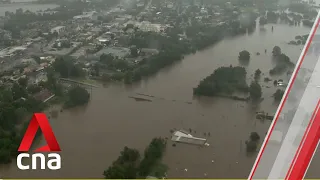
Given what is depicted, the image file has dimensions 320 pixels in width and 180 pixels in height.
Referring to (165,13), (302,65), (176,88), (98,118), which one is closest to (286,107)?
(302,65)

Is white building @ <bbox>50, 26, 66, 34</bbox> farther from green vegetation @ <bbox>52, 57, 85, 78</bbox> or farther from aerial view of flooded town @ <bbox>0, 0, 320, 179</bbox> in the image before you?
green vegetation @ <bbox>52, 57, 85, 78</bbox>

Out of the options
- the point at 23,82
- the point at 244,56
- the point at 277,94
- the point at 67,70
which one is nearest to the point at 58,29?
the point at 67,70

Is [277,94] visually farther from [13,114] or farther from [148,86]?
[13,114]

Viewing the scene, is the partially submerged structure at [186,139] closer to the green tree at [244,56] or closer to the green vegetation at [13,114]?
the green vegetation at [13,114]

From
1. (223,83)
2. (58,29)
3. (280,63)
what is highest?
(280,63)

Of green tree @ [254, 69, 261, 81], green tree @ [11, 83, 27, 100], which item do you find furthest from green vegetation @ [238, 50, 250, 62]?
→ green tree @ [11, 83, 27, 100]

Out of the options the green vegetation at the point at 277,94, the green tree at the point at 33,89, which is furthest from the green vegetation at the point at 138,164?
the green tree at the point at 33,89

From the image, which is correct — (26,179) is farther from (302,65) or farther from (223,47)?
(223,47)
